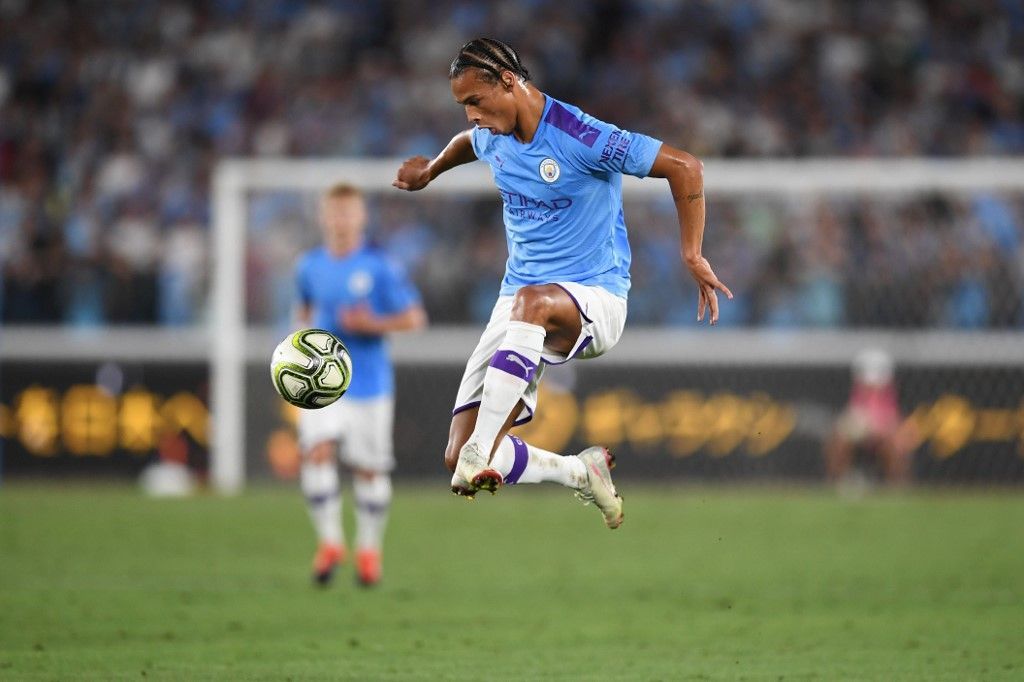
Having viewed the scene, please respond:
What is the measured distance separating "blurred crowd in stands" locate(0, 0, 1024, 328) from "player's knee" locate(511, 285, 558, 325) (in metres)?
9.95

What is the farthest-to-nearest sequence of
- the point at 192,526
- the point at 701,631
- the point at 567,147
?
the point at 192,526 → the point at 701,631 → the point at 567,147

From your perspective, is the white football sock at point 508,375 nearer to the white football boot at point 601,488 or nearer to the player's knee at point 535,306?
the player's knee at point 535,306

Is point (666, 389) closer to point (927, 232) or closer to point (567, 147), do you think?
point (927, 232)

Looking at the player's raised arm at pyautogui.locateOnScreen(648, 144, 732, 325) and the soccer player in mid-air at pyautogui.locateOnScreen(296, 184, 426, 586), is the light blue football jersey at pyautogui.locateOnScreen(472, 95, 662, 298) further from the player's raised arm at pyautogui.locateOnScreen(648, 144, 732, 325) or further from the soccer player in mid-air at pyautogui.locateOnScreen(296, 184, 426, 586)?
the soccer player in mid-air at pyautogui.locateOnScreen(296, 184, 426, 586)

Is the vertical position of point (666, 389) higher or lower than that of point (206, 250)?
lower

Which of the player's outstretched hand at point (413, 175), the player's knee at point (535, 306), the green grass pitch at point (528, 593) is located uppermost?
the player's outstretched hand at point (413, 175)

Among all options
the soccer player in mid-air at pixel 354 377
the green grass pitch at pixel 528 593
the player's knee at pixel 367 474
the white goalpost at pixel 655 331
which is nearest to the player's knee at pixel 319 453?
the soccer player in mid-air at pixel 354 377

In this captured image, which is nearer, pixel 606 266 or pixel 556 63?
pixel 606 266

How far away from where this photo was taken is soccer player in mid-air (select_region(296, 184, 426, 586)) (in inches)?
418

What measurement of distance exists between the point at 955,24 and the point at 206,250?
10.6 meters

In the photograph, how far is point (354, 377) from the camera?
1091 centimetres

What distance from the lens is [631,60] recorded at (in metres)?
21.5

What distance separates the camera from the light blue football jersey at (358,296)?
35.8 feet

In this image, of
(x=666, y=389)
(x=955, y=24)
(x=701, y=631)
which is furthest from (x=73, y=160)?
(x=701, y=631)
